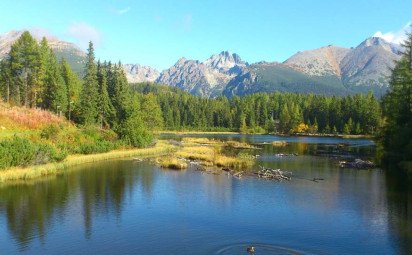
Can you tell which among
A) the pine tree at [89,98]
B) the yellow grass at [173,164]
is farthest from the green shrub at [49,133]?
the pine tree at [89,98]

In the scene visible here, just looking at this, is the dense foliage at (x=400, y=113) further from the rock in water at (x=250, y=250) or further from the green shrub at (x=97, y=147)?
the green shrub at (x=97, y=147)

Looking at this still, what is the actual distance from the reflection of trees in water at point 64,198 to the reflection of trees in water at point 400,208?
27.5 m

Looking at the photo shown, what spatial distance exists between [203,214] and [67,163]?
39034 millimetres

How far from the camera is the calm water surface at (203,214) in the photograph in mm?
34656

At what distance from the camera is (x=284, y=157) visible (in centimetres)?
9781

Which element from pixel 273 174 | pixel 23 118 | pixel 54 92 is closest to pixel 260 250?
pixel 273 174

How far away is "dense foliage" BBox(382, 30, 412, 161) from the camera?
253 ft

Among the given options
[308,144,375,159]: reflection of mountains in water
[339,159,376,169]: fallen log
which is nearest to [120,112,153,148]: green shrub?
[308,144,375,159]: reflection of mountains in water

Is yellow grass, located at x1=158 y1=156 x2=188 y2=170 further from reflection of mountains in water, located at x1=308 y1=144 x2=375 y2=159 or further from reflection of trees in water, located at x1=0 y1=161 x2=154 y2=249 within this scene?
reflection of mountains in water, located at x1=308 y1=144 x2=375 y2=159

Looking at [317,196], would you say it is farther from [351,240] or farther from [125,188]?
[125,188]

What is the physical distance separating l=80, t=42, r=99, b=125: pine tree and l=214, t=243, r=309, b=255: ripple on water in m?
86.1

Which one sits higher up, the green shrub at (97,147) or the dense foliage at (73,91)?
the dense foliage at (73,91)

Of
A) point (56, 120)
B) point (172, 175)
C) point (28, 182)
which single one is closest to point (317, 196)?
point (172, 175)

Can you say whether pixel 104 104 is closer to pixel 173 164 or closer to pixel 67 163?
pixel 67 163
